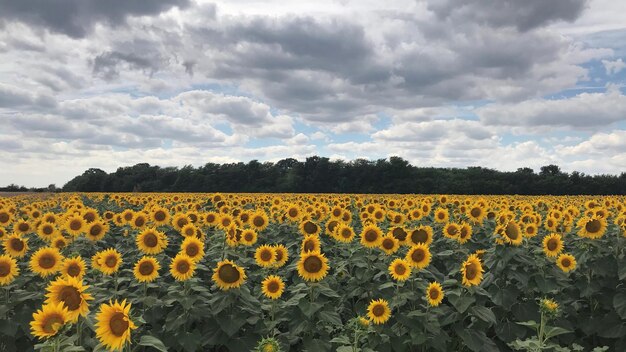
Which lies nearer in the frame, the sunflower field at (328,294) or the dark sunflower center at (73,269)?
the sunflower field at (328,294)

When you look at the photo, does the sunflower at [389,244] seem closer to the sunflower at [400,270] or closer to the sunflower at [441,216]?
the sunflower at [400,270]

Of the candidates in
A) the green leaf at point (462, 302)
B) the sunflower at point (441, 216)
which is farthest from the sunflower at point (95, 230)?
the sunflower at point (441, 216)

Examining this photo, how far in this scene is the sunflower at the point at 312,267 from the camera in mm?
7633

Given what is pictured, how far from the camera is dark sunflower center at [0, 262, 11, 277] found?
24.6 feet

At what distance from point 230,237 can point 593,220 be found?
639 centimetres

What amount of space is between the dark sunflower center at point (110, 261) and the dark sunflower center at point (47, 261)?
875 millimetres

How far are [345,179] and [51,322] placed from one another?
7830 cm

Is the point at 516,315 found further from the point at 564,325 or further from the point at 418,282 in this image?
the point at 418,282

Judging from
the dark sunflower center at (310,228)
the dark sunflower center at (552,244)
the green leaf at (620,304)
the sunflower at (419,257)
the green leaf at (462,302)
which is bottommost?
the green leaf at (620,304)

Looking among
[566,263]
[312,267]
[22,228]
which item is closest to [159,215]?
[22,228]

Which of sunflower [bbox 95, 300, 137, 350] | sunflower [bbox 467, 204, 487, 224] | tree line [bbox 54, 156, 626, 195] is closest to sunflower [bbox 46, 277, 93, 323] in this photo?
sunflower [bbox 95, 300, 137, 350]

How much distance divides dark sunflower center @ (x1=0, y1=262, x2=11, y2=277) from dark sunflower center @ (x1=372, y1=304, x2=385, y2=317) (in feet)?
16.9

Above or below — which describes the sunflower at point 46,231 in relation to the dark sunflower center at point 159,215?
below

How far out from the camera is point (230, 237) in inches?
374
